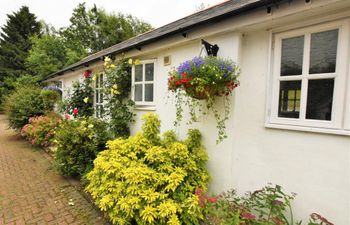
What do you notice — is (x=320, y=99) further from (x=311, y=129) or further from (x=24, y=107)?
(x=24, y=107)

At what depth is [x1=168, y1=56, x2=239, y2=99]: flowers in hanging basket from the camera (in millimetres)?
2656

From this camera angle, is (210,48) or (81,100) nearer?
(210,48)

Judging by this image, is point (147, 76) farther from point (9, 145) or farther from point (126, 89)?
point (9, 145)

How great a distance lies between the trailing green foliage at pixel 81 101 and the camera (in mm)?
7238

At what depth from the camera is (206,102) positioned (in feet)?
11.1

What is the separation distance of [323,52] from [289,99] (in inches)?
28.5

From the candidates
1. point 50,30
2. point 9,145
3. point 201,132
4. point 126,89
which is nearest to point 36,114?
point 9,145

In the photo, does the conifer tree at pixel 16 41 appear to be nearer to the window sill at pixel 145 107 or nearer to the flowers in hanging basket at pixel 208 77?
the window sill at pixel 145 107

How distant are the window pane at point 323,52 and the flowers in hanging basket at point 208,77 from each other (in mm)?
1003

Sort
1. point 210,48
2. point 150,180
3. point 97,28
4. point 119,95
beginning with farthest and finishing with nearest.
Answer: point 97,28, point 119,95, point 210,48, point 150,180

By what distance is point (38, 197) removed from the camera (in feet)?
12.7

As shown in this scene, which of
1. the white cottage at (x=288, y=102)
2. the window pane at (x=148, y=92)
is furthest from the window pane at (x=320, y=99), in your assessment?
the window pane at (x=148, y=92)

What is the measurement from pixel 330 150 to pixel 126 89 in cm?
488

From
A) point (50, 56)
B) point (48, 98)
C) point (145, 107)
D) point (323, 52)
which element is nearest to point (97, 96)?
point (145, 107)
